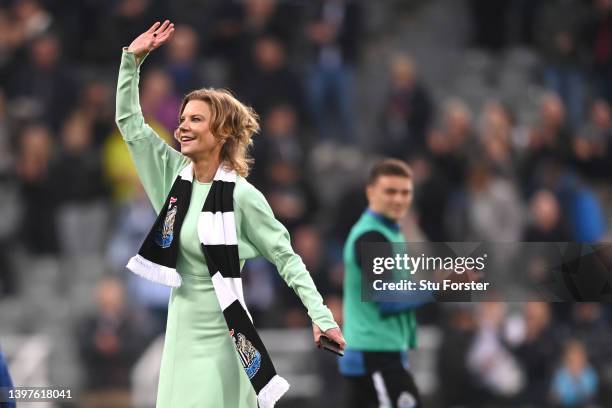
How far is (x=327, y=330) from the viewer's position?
5582 millimetres

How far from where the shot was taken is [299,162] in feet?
44.1

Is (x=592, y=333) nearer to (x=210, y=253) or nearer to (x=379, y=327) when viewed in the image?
(x=379, y=327)

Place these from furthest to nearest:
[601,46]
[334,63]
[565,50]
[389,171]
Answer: [565,50] → [601,46] → [334,63] → [389,171]

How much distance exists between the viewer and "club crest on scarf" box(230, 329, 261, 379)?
5773mm

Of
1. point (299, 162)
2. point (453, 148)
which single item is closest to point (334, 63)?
point (299, 162)

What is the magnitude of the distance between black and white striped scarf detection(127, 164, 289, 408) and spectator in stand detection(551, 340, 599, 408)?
6729 millimetres

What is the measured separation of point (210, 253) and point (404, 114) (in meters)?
8.68

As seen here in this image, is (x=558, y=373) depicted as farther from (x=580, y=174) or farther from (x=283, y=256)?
(x=283, y=256)

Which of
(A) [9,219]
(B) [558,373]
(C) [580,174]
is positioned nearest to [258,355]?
(B) [558,373]

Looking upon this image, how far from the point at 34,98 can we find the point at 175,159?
7.73 m

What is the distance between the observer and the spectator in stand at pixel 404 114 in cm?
1402

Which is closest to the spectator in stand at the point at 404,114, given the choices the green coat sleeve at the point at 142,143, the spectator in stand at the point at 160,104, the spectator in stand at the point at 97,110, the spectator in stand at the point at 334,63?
the spectator in stand at the point at 334,63

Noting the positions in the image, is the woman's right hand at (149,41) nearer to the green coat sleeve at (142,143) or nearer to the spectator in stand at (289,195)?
the green coat sleeve at (142,143)

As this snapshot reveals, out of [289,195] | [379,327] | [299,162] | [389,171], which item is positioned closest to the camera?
[379,327]
